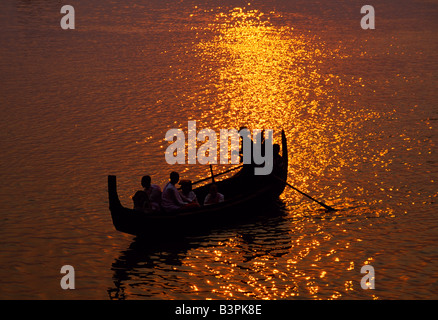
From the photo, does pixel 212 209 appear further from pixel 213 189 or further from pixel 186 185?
pixel 186 185

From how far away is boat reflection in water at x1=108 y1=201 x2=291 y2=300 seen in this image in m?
16.7

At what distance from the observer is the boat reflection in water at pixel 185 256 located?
54.9 ft

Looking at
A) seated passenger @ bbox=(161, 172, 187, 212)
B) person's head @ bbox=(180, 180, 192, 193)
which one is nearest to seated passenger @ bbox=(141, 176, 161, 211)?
seated passenger @ bbox=(161, 172, 187, 212)

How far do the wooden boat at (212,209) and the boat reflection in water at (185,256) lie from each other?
0.33m

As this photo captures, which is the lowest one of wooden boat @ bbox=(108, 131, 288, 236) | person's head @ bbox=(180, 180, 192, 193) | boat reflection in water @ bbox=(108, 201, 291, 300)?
boat reflection in water @ bbox=(108, 201, 291, 300)

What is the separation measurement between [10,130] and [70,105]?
15.7 ft

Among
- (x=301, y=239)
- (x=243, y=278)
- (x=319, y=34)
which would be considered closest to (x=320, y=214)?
(x=301, y=239)

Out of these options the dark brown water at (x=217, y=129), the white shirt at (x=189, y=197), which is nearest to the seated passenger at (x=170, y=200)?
the white shirt at (x=189, y=197)

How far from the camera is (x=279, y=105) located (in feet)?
115

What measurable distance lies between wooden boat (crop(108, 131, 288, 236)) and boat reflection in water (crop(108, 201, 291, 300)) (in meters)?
0.33

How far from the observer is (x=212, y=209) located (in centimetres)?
1938

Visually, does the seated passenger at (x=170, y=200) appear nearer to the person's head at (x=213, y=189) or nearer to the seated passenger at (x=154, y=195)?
the seated passenger at (x=154, y=195)

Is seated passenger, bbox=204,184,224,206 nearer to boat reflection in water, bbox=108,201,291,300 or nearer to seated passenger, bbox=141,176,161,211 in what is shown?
boat reflection in water, bbox=108,201,291,300
